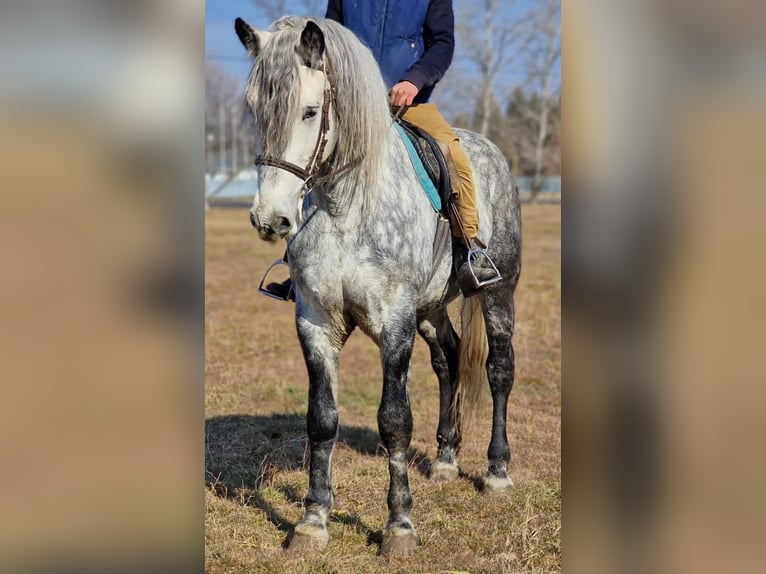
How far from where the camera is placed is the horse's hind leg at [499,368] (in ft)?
16.6

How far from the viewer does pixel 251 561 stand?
3729 millimetres

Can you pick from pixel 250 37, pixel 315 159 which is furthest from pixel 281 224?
pixel 250 37

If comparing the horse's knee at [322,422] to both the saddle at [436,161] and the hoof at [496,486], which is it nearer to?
the saddle at [436,161]

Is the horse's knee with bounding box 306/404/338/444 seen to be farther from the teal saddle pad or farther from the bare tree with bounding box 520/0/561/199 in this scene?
the bare tree with bounding box 520/0/561/199

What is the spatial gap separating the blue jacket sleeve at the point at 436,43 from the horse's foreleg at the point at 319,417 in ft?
4.90

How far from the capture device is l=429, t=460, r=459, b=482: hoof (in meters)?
5.25

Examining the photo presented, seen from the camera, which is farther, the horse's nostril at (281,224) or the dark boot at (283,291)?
the dark boot at (283,291)

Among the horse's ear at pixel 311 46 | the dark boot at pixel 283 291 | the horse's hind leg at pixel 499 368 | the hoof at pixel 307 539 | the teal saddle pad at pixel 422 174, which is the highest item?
the horse's ear at pixel 311 46

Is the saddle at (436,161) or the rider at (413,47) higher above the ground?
the rider at (413,47)

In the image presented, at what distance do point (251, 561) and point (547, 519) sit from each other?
1.75 m

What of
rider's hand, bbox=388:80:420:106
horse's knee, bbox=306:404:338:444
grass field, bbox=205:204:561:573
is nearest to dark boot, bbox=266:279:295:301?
horse's knee, bbox=306:404:338:444

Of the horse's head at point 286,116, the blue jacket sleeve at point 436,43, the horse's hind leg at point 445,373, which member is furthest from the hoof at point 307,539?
the blue jacket sleeve at point 436,43
